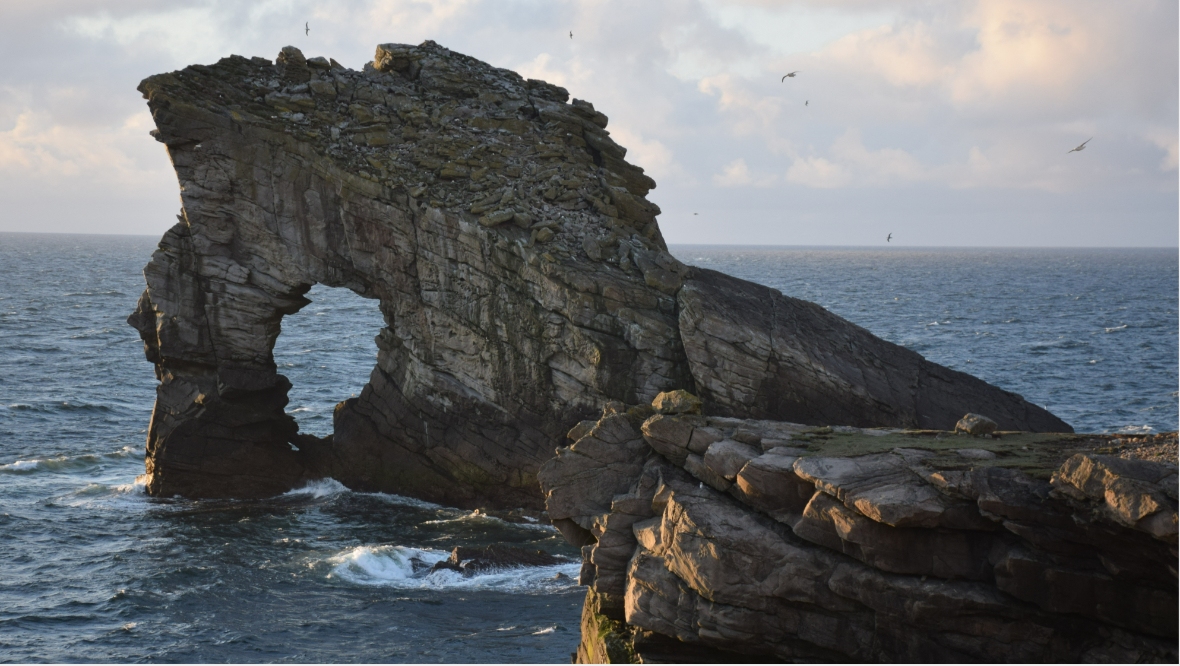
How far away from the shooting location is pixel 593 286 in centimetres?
3800

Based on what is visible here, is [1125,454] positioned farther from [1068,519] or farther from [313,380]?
[313,380]

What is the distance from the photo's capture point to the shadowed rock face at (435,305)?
3778 centimetres

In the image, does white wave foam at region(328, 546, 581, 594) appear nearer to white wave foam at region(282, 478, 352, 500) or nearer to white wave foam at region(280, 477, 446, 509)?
white wave foam at region(280, 477, 446, 509)

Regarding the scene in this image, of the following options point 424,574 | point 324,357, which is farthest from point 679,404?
point 324,357

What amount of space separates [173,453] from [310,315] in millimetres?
66253

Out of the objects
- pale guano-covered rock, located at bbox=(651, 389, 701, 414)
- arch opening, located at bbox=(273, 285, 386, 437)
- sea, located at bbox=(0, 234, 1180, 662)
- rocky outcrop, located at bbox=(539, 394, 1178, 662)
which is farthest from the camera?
arch opening, located at bbox=(273, 285, 386, 437)

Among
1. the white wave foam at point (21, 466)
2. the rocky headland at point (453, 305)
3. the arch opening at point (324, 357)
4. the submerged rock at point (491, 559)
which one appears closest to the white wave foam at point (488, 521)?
the rocky headland at point (453, 305)

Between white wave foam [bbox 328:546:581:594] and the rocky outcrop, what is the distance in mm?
7134

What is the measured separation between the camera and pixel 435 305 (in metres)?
40.5

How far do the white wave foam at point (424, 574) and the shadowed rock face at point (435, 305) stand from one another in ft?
18.5

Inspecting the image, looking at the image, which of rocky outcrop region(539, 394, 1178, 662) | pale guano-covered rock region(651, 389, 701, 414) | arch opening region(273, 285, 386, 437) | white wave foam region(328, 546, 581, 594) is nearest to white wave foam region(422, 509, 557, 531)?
white wave foam region(328, 546, 581, 594)

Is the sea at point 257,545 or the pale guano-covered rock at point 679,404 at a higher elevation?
the pale guano-covered rock at point 679,404

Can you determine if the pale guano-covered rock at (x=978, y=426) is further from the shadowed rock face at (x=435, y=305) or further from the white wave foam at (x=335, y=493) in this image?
the white wave foam at (x=335, y=493)

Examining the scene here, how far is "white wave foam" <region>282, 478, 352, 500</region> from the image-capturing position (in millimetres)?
42188
